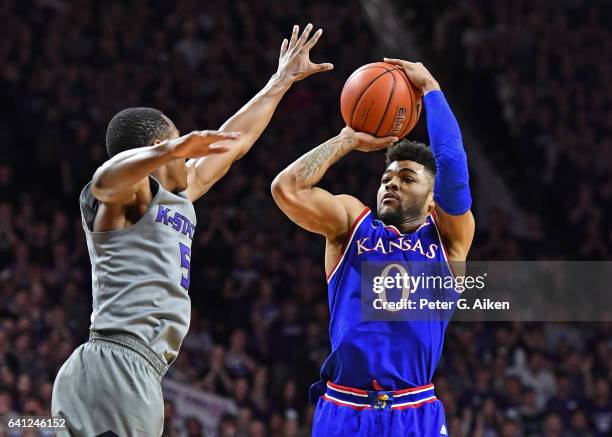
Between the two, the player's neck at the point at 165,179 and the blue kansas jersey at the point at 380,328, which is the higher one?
the player's neck at the point at 165,179

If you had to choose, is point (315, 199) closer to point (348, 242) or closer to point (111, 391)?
point (348, 242)

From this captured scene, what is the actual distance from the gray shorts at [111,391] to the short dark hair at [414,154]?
1.81 metres

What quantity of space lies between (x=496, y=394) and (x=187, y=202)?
6816 millimetres

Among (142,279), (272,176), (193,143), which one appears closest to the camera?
(193,143)

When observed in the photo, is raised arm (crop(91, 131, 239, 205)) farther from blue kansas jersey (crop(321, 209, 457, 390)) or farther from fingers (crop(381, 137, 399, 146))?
fingers (crop(381, 137, 399, 146))

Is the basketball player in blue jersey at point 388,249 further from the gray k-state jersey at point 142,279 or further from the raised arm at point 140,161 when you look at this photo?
the raised arm at point 140,161

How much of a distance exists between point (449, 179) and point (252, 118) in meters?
1.00

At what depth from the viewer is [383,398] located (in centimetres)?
462

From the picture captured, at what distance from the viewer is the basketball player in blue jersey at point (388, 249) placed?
462 cm

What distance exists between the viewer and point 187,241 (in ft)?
13.3

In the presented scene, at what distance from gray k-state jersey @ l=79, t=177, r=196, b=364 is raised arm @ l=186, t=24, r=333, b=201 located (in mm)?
604

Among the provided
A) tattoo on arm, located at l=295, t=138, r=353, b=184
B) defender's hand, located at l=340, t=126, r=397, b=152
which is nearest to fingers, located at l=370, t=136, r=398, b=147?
defender's hand, located at l=340, t=126, r=397, b=152

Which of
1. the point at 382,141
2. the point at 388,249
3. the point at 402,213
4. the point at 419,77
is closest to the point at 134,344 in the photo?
the point at 388,249

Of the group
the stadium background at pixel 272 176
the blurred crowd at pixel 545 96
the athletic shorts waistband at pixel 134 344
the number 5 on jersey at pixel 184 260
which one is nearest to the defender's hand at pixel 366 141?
the number 5 on jersey at pixel 184 260
